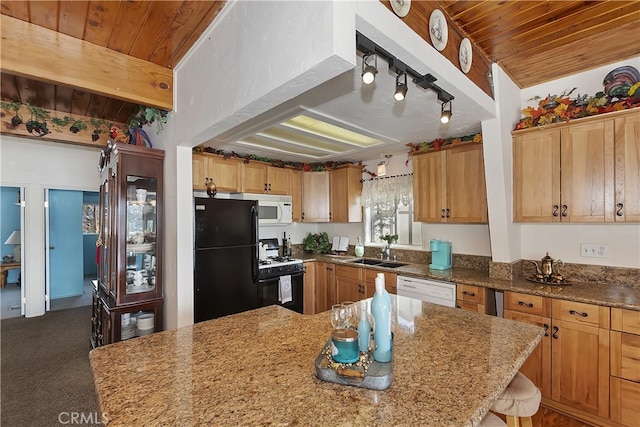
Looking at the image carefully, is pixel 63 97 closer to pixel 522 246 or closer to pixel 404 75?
pixel 404 75

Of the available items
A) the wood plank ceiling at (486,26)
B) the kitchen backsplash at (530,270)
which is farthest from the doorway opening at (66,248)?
the kitchen backsplash at (530,270)

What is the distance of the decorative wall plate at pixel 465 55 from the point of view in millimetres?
1771

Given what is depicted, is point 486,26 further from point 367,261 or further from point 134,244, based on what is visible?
point 134,244

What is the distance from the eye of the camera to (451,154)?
3.07 m

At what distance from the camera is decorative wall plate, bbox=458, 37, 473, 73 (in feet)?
5.81

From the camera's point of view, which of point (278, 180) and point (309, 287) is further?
point (278, 180)

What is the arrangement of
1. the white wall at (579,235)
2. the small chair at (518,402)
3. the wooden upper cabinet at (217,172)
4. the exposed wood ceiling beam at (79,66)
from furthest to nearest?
the wooden upper cabinet at (217,172) → the white wall at (579,235) → the exposed wood ceiling beam at (79,66) → the small chair at (518,402)

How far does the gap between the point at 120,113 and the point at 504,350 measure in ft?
13.1

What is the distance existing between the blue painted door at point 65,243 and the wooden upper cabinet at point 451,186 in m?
6.02

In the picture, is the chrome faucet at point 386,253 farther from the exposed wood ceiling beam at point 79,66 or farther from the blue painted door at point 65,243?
the blue painted door at point 65,243

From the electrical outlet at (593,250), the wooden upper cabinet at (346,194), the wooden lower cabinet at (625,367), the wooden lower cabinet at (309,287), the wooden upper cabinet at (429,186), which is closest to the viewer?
the wooden lower cabinet at (625,367)

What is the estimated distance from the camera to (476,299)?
8.47ft

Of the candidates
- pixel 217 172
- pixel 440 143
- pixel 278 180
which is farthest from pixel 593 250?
pixel 217 172

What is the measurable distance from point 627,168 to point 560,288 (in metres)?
0.99
